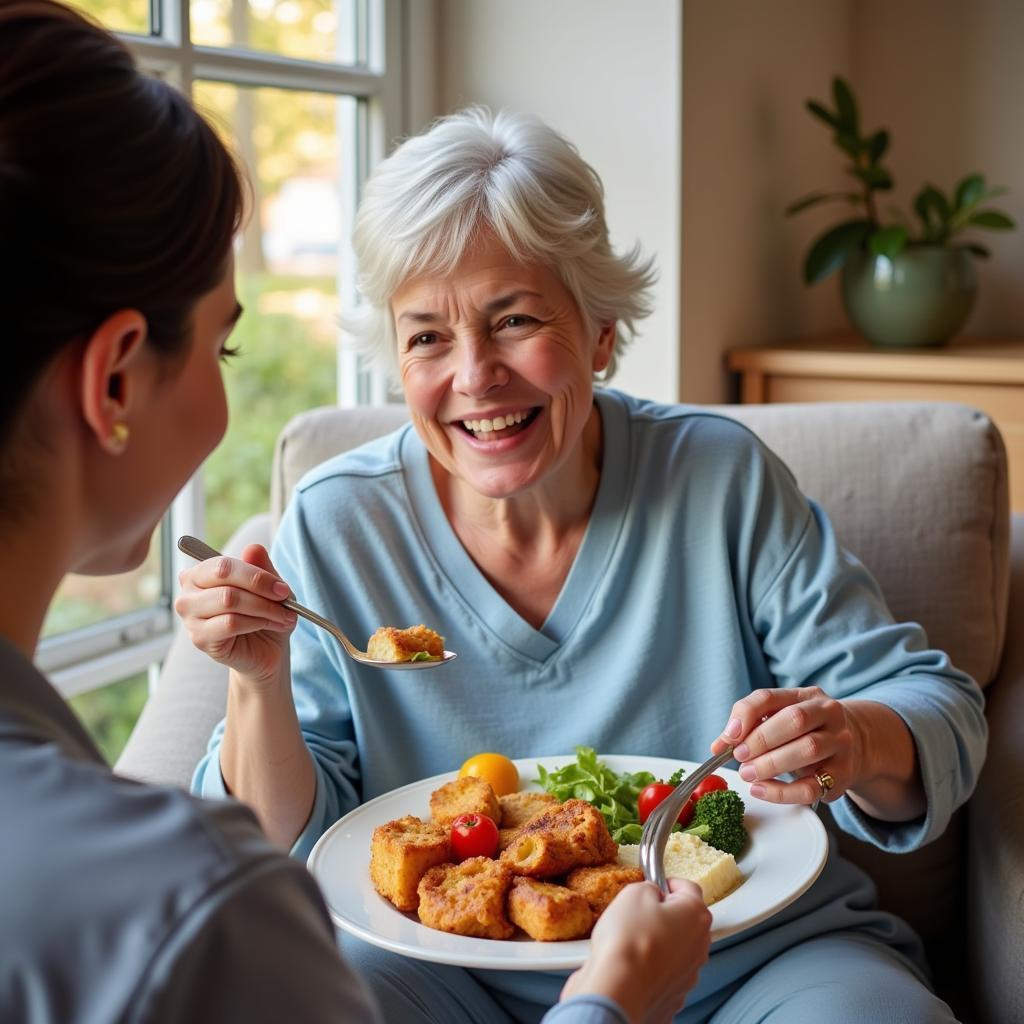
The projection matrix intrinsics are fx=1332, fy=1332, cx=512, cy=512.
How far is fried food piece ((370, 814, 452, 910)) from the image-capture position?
1.40 meters

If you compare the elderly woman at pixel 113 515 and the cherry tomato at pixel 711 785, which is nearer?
the elderly woman at pixel 113 515

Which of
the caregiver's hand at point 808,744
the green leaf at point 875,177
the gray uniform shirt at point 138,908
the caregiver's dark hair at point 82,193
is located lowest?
the caregiver's hand at point 808,744

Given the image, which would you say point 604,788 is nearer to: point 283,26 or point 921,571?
point 921,571

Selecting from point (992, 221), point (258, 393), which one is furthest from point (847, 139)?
point (258, 393)

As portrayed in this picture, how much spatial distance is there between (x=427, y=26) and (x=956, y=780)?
2.21 m

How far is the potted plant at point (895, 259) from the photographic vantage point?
3.18 m

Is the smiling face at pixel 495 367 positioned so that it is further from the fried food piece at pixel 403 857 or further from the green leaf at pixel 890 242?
the green leaf at pixel 890 242

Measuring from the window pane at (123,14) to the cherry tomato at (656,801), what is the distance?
168 centimetres

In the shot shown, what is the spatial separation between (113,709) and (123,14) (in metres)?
1.36

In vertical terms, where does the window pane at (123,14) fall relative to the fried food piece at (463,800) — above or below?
above

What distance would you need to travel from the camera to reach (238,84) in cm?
274

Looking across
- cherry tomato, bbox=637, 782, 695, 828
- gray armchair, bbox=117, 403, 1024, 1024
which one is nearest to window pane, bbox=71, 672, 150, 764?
gray armchair, bbox=117, 403, 1024, 1024

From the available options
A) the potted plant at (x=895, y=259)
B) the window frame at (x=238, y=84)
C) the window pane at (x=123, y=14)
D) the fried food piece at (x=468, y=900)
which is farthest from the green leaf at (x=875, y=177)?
the fried food piece at (x=468, y=900)

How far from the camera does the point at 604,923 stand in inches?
42.4
